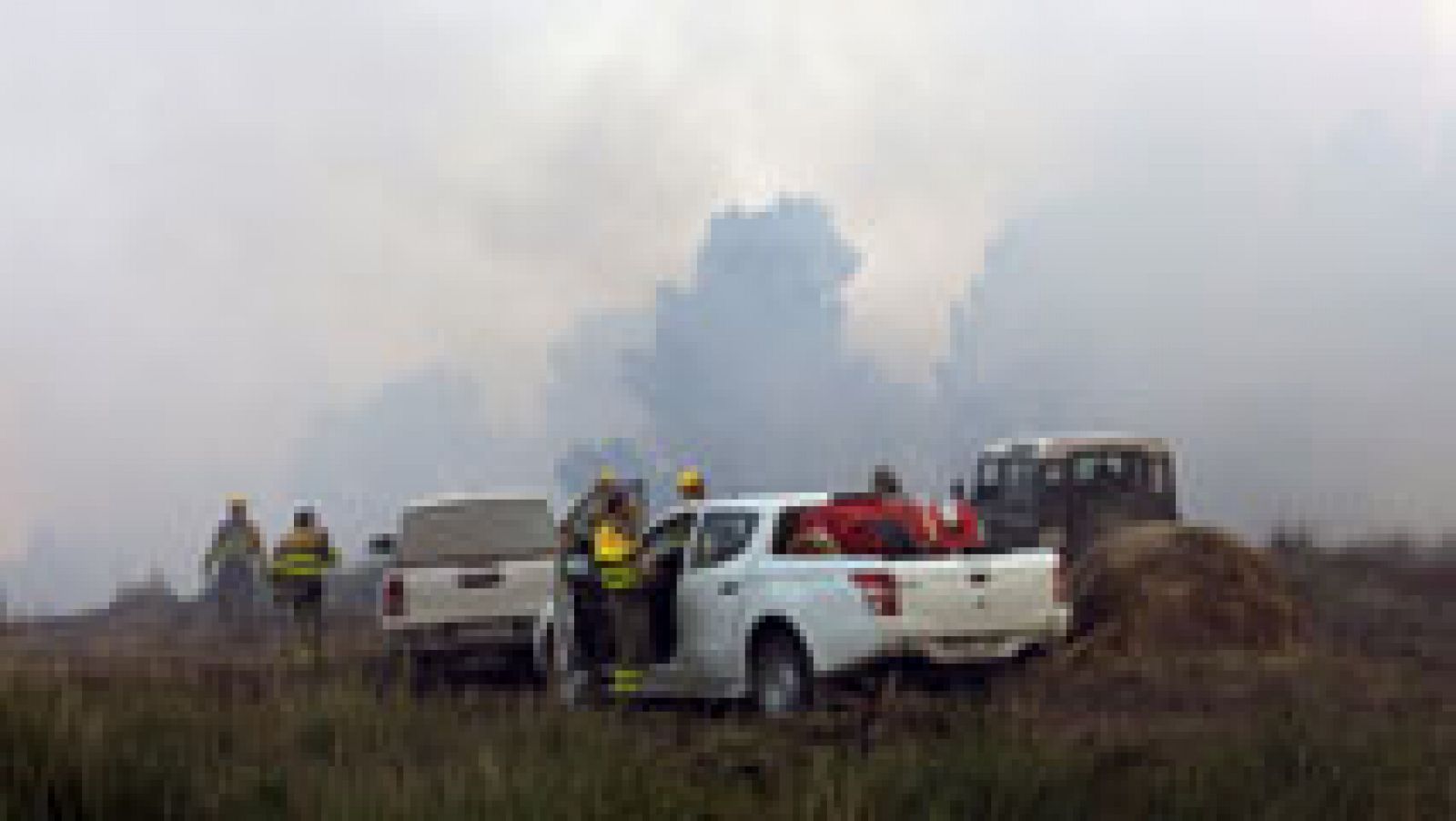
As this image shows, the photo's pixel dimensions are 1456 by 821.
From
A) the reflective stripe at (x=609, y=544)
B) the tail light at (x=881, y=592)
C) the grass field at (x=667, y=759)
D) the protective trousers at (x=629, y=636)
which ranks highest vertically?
the reflective stripe at (x=609, y=544)

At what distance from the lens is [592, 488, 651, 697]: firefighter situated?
599 inches

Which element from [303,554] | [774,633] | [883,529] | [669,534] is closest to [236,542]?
[303,554]

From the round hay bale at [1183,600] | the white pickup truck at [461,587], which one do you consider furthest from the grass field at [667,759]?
the white pickup truck at [461,587]

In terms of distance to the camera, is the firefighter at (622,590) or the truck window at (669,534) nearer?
the firefighter at (622,590)

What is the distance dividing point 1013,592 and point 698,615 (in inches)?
96.1

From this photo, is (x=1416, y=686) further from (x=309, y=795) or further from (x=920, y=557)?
(x=309, y=795)

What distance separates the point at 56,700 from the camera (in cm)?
1084

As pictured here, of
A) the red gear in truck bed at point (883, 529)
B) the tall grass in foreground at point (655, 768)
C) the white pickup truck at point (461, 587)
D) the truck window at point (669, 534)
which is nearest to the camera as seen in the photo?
the tall grass in foreground at point (655, 768)

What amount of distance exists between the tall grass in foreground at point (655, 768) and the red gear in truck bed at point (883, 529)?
2806 mm

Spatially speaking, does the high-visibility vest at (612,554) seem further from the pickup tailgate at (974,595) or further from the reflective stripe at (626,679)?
the pickup tailgate at (974,595)

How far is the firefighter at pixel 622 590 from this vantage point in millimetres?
15211

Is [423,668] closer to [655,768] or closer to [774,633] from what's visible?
[774,633]

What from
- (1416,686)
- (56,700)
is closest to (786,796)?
(56,700)

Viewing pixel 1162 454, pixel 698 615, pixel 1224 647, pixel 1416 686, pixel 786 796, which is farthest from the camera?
pixel 1162 454
